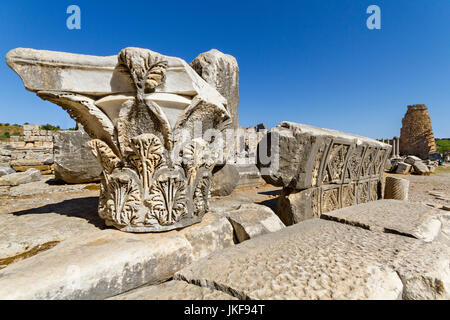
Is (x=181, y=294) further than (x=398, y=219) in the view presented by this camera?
No

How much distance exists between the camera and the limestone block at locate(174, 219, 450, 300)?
766 millimetres

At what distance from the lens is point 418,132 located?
16.8 meters

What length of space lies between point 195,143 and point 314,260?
1084mm

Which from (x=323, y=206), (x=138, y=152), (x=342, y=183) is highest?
(x=138, y=152)

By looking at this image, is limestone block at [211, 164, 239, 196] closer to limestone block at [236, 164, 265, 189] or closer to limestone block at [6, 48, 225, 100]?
limestone block at [236, 164, 265, 189]

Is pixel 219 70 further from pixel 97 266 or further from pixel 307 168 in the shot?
pixel 97 266

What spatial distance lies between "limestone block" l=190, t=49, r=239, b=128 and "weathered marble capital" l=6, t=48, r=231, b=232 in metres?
0.75

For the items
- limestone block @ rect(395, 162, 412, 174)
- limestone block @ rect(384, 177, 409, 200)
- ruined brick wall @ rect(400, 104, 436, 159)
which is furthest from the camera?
ruined brick wall @ rect(400, 104, 436, 159)

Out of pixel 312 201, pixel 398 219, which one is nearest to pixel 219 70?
pixel 312 201

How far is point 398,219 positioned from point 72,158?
16.4ft

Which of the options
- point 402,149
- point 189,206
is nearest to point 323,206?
Result: point 189,206

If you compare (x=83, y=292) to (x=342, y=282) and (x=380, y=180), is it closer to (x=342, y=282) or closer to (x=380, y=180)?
(x=342, y=282)

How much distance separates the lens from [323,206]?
258 cm

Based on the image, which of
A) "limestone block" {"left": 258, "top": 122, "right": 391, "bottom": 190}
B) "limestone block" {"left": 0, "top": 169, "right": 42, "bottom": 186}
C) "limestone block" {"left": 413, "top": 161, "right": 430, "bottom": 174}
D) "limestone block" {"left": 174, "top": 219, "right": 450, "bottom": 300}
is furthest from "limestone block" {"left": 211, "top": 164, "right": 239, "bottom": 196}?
"limestone block" {"left": 413, "top": 161, "right": 430, "bottom": 174}
